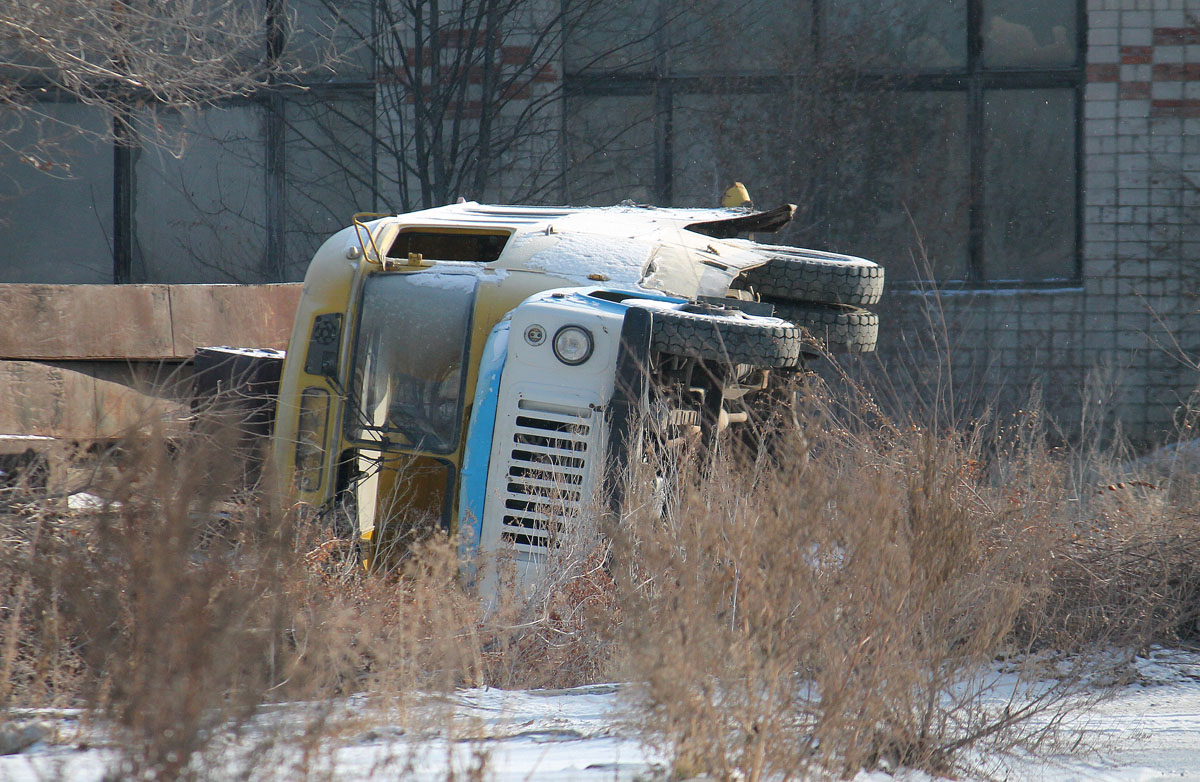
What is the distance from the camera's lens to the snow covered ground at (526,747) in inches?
106

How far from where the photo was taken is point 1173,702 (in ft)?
14.2

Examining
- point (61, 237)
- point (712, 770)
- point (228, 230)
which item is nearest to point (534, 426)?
point (712, 770)

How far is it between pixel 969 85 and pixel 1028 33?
0.83 metres

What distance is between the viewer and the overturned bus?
15.5 feet

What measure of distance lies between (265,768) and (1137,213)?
37.5ft

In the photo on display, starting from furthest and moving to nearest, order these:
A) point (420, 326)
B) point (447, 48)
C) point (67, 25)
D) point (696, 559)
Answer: point (447, 48) < point (67, 25) < point (420, 326) < point (696, 559)

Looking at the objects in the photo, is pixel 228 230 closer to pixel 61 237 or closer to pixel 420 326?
pixel 61 237

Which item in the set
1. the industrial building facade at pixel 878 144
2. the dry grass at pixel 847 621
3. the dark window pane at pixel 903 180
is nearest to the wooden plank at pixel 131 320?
the industrial building facade at pixel 878 144

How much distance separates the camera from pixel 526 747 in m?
3.24

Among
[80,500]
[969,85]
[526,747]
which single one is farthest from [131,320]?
[969,85]

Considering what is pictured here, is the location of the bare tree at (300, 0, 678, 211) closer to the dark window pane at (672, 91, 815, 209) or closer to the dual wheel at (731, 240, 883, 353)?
the dark window pane at (672, 91, 815, 209)

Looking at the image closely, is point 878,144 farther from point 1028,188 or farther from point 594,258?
point 594,258

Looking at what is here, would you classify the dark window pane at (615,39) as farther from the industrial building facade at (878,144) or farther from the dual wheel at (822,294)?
the dual wheel at (822,294)

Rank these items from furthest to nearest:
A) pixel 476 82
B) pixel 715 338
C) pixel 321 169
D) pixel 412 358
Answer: pixel 321 169 < pixel 476 82 < pixel 412 358 < pixel 715 338
